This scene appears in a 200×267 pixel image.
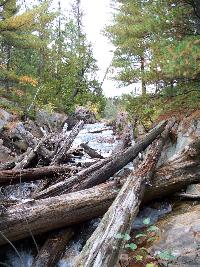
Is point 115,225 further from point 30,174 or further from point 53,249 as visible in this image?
point 30,174

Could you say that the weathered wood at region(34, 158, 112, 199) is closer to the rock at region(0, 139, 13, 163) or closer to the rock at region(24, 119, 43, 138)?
the rock at region(0, 139, 13, 163)

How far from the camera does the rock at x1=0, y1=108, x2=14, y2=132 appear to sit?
47.1ft

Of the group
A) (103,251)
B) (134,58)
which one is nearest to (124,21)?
(134,58)

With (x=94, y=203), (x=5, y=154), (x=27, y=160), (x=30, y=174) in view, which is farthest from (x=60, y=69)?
(x=94, y=203)

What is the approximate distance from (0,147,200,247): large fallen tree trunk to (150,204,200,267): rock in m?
0.80

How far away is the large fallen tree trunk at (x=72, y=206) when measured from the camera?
14.6 ft

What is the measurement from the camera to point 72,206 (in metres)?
4.82

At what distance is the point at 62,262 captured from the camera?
461 cm

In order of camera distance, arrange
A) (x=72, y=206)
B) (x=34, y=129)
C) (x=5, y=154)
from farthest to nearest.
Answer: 1. (x=34, y=129)
2. (x=5, y=154)
3. (x=72, y=206)

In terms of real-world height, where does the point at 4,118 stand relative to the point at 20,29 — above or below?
below

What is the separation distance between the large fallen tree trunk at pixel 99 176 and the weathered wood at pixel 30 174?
947mm

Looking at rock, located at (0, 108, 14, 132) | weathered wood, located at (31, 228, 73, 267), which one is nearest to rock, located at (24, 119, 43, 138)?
rock, located at (0, 108, 14, 132)

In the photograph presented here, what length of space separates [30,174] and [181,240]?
11.3 feet

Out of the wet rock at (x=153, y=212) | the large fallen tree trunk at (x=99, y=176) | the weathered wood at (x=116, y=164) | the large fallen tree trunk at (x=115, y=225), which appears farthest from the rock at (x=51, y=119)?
the large fallen tree trunk at (x=115, y=225)
